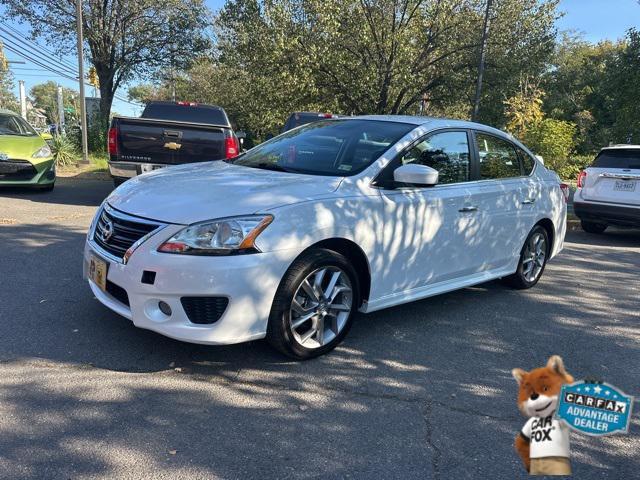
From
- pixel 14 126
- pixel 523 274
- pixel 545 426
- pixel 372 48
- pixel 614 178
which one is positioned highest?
pixel 372 48

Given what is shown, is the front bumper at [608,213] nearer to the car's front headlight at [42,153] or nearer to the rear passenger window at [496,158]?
the rear passenger window at [496,158]

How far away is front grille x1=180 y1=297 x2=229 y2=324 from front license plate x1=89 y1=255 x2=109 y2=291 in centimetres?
66

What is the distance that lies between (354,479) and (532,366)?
6.30 feet

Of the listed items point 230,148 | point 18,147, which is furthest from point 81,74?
point 230,148

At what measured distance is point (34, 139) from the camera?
10164 mm

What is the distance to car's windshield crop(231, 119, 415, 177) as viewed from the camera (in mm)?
4078

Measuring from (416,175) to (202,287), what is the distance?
5.54ft

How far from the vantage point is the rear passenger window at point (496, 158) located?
16.1 feet

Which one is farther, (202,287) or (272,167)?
(272,167)

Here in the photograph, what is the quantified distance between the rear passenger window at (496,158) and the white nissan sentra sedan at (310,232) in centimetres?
2

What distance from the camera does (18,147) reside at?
31.7 ft

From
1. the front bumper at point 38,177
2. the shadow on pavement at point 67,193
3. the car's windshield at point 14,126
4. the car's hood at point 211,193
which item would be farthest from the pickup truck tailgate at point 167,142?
the car's hood at point 211,193

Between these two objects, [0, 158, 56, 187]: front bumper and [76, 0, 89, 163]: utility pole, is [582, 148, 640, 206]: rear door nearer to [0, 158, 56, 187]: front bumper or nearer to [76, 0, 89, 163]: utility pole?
[0, 158, 56, 187]: front bumper

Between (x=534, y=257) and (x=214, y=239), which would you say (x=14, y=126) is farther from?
(x=534, y=257)
